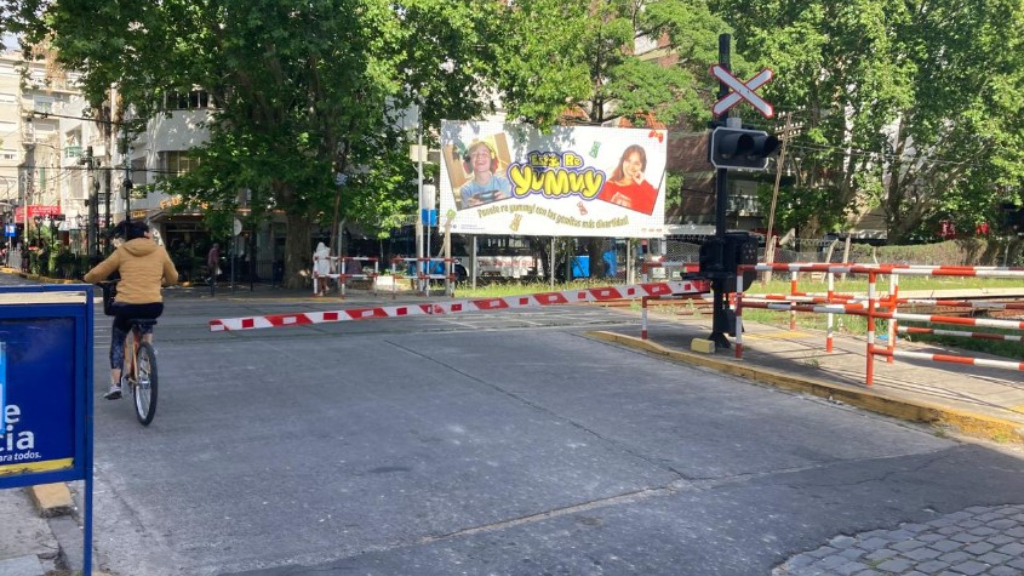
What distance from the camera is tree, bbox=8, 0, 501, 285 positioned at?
21.1 metres

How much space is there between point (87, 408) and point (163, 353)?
7249 mm

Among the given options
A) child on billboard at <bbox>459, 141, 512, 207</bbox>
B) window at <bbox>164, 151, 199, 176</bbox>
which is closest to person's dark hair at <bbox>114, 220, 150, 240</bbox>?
child on billboard at <bbox>459, 141, 512, 207</bbox>

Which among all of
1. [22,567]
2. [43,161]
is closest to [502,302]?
[22,567]

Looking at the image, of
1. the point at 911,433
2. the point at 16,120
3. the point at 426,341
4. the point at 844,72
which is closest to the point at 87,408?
the point at 911,433

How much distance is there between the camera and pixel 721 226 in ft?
34.3

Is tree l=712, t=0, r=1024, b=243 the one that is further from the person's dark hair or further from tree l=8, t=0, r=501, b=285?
the person's dark hair

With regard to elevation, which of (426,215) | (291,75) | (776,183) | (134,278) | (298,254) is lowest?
(134,278)

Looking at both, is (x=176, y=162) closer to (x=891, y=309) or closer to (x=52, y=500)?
(x=891, y=309)

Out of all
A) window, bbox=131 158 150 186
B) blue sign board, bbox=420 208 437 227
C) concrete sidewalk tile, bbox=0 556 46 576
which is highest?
window, bbox=131 158 150 186

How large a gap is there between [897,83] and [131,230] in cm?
3409

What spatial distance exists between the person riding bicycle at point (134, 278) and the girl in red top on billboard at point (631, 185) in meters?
22.0

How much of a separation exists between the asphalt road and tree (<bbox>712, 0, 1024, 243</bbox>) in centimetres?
2944

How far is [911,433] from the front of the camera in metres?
7.31

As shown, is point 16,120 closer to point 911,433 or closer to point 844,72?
point 844,72
